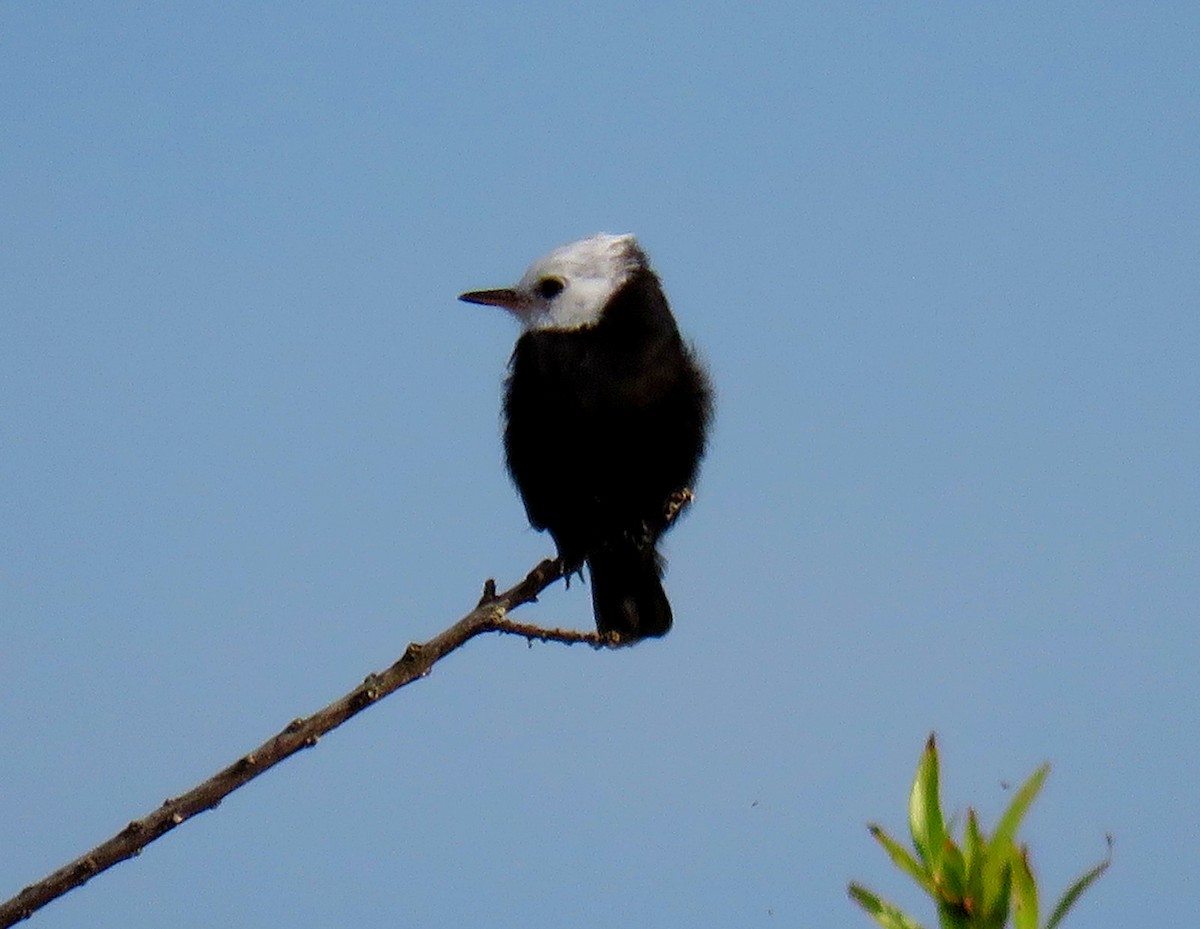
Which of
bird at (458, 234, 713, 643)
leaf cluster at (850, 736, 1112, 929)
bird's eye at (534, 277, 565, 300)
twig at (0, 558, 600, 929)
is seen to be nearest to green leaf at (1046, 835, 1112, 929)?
leaf cluster at (850, 736, 1112, 929)

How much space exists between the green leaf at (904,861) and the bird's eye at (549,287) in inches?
200

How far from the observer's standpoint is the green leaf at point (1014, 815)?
1345 millimetres

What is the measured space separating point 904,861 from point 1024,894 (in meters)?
0.10

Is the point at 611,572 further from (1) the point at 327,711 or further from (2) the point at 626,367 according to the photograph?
(1) the point at 327,711

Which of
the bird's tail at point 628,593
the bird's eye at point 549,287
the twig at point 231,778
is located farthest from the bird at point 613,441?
the twig at point 231,778

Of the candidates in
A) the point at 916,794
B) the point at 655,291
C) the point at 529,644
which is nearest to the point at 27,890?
the point at 529,644

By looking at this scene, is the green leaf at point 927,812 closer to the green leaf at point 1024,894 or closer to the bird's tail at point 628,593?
the green leaf at point 1024,894

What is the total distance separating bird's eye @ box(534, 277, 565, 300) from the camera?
20.9 ft

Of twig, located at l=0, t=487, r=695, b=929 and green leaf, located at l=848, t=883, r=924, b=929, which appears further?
twig, located at l=0, t=487, r=695, b=929

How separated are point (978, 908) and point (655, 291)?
4.92 metres

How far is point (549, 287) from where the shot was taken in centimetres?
643

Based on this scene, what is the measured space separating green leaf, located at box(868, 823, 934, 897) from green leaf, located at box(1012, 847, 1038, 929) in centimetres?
7

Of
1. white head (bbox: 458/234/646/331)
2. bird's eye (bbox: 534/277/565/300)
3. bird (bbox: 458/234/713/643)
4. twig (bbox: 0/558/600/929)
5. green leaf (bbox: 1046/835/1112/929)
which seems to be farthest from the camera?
bird's eye (bbox: 534/277/565/300)

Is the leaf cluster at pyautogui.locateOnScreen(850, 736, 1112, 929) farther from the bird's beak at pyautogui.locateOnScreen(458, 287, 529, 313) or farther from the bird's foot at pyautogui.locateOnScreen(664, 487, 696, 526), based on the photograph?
the bird's beak at pyautogui.locateOnScreen(458, 287, 529, 313)
